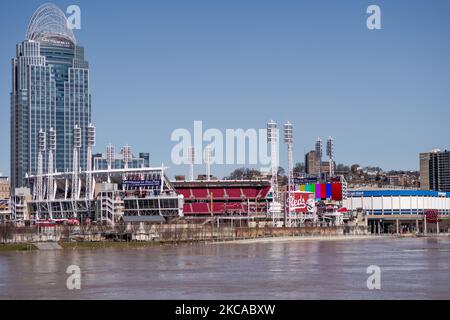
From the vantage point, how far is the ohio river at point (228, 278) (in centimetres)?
5106

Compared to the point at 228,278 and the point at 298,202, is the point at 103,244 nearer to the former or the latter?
the point at 228,278

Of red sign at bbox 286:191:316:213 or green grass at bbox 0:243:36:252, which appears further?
red sign at bbox 286:191:316:213

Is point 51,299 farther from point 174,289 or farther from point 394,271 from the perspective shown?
point 394,271

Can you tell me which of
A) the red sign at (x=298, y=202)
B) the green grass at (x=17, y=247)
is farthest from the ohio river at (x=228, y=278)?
the red sign at (x=298, y=202)

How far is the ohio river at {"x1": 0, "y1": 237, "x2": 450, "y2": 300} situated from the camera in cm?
5106

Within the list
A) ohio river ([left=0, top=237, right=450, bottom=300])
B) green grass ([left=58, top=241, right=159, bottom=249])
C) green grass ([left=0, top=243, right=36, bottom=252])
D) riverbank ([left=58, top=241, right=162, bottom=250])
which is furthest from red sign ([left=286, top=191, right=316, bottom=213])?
ohio river ([left=0, top=237, right=450, bottom=300])

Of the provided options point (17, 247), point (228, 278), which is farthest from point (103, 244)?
point (228, 278)

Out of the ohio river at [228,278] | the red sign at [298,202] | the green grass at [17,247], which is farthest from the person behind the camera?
the red sign at [298,202]

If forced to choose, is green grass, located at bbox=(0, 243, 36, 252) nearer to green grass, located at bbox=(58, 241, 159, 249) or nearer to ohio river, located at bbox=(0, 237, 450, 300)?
green grass, located at bbox=(58, 241, 159, 249)

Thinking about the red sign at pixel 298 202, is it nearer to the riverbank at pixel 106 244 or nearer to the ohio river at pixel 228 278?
the riverbank at pixel 106 244

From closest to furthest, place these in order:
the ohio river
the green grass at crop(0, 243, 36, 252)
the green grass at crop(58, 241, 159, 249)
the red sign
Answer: the ohio river < the green grass at crop(0, 243, 36, 252) < the green grass at crop(58, 241, 159, 249) < the red sign

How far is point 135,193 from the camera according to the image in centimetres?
19762

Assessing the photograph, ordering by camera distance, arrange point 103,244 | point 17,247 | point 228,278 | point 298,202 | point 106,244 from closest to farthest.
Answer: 1. point 228,278
2. point 17,247
3. point 103,244
4. point 106,244
5. point 298,202

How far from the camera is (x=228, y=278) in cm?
6203
